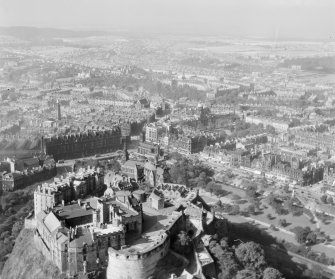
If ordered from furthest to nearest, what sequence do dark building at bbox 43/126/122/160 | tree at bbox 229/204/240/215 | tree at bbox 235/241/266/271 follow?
1. dark building at bbox 43/126/122/160
2. tree at bbox 229/204/240/215
3. tree at bbox 235/241/266/271

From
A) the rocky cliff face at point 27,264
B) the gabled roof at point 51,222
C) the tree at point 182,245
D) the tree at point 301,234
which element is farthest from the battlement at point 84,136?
the tree at point 182,245

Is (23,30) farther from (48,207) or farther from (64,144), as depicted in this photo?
Answer: (48,207)

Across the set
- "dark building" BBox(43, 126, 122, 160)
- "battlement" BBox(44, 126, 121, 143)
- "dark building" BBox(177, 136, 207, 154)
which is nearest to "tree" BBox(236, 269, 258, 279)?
"dark building" BBox(177, 136, 207, 154)

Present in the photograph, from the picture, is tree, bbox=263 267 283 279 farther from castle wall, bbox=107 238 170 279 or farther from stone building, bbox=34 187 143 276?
stone building, bbox=34 187 143 276

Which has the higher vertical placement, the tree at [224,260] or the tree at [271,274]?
the tree at [224,260]

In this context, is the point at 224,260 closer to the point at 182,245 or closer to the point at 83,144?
the point at 182,245

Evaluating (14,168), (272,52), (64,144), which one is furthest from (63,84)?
(272,52)

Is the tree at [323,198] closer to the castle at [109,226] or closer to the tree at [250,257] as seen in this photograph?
the castle at [109,226]
